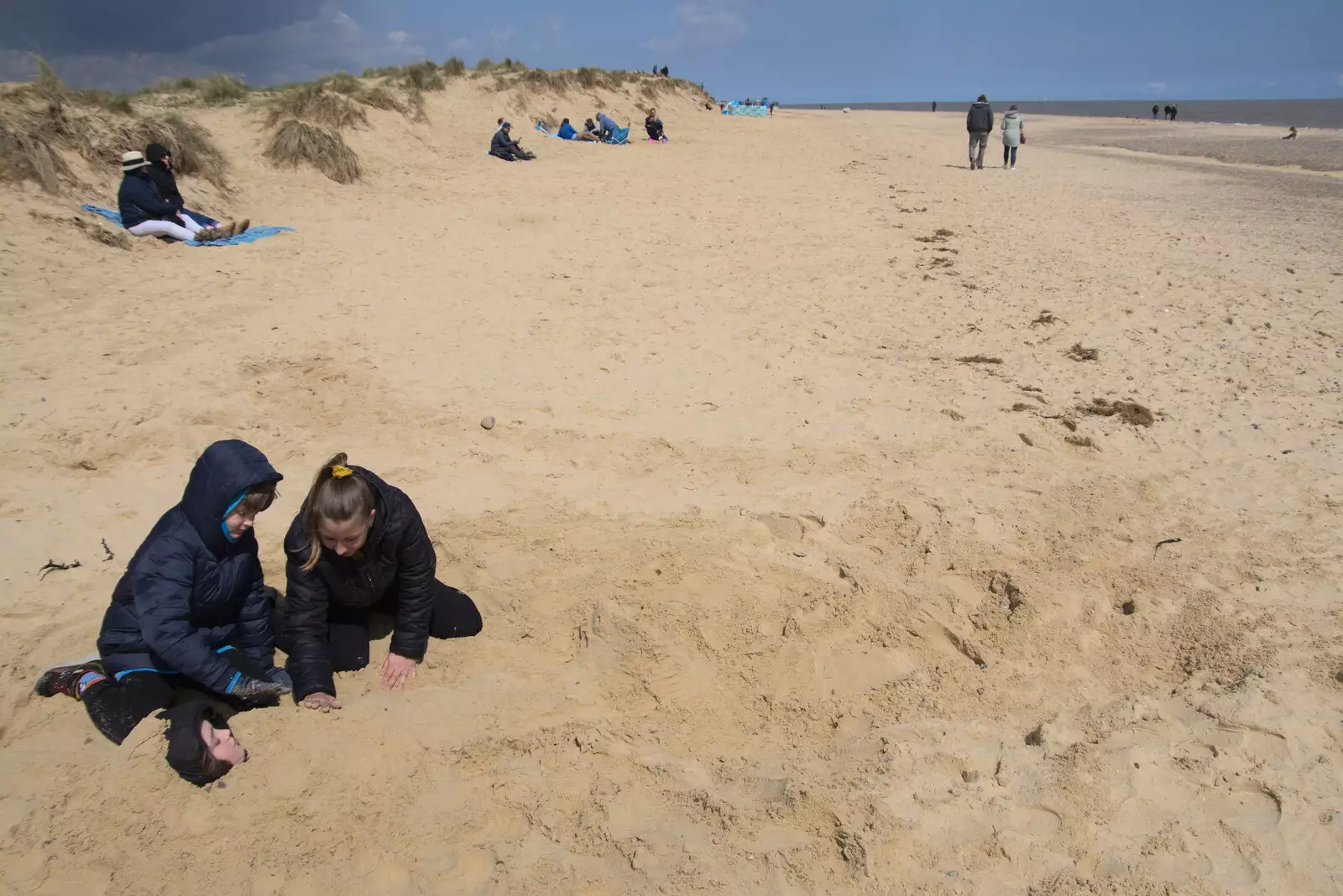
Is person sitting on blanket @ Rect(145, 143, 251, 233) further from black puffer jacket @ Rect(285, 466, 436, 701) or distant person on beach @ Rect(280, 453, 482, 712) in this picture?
black puffer jacket @ Rect(285, 466, 436, 701)

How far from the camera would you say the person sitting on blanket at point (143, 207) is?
25.4 feet

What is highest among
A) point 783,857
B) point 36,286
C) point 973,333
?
point 36,286

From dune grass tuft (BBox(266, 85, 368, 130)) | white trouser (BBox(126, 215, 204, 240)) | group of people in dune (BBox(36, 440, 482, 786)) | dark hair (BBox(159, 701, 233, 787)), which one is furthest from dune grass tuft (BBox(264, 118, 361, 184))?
dark hair (BBox(159, 701, 233, 787))

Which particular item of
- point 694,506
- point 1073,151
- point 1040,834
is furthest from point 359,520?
point 1073,151

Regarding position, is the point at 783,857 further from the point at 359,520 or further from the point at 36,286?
the point at 36,286

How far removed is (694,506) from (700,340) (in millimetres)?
2632

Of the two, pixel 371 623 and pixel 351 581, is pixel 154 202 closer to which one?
pixel 371 623

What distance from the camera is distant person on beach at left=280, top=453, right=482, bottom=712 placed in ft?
9.34

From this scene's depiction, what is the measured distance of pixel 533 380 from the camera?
6.00 metres

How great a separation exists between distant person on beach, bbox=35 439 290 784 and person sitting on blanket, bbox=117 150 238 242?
633 cm

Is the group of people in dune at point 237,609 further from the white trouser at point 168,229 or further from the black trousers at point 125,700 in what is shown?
the white trouser at point 168,229

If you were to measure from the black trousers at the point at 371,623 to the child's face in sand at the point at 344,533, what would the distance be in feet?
1.74

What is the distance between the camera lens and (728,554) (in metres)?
3.98

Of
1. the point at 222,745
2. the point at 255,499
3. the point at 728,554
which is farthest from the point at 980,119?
the point at 222,745
